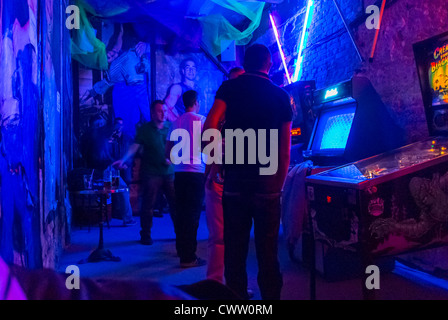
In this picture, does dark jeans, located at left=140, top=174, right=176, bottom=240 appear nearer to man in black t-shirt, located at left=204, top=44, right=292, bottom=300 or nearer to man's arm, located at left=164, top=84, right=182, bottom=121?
man in black t-shirt, located at left=204, top=44, right=292, bottom=300

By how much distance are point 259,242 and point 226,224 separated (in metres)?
0.21

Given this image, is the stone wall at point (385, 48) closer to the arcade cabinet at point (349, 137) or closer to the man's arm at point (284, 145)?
the arcade cabinet at point (349, 137)

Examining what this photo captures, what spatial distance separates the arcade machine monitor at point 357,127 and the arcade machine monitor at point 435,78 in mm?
490

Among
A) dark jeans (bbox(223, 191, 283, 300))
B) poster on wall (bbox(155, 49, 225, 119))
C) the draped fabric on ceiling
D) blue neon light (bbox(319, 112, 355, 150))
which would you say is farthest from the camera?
poster on wall (bbox(155, 49, 225, 119))

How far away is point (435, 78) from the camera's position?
2553mm

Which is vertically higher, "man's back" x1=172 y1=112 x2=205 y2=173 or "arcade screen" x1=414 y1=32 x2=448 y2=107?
"arcade screen" x1=414 y1=32 x2=448 y2=107

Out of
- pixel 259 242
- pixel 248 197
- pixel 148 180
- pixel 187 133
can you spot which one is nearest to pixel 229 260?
pixel 259 242

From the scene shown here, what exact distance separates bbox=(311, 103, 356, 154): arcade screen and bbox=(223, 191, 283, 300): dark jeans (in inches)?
51.8

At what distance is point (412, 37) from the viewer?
123 inches

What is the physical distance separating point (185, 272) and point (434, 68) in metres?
2.40

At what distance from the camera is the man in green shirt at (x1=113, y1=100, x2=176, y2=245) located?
13.1 feet

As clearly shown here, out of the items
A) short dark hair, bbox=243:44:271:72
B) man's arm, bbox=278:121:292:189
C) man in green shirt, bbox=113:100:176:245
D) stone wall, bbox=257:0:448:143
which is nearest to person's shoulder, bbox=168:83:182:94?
stone wall, bbox=257:0:448:143

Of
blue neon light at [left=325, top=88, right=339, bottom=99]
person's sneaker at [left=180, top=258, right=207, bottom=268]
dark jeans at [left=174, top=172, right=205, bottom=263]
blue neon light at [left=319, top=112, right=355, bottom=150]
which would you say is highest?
blue neon light at [left=325, top=88, right=339, bottom=99]
